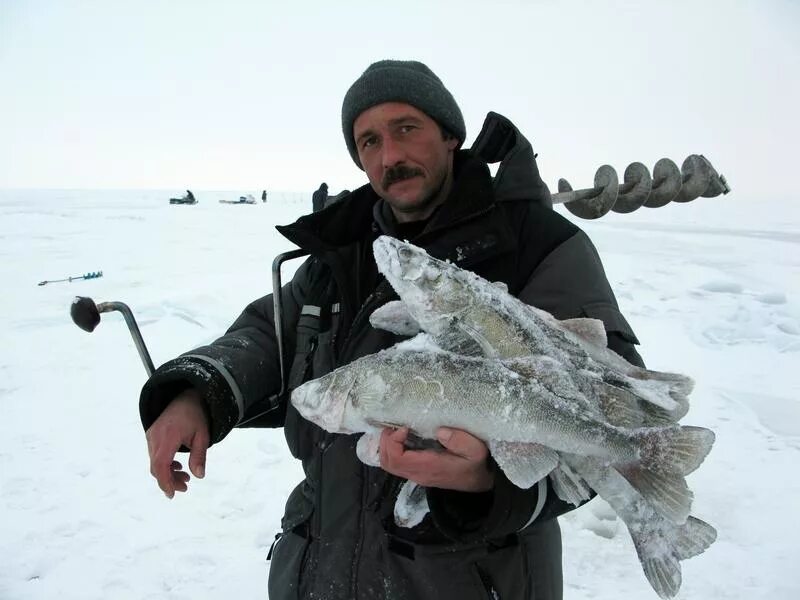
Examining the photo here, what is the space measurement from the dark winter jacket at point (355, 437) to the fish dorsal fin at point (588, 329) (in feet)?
0.38

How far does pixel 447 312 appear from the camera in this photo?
153 centimetres


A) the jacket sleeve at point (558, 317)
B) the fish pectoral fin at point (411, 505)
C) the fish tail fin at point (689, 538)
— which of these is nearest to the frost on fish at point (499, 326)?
the jacket sleeve at point (558, 317)

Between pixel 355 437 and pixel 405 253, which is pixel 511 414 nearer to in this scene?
pixel 405 253

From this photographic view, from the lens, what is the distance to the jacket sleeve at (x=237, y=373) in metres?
1.84

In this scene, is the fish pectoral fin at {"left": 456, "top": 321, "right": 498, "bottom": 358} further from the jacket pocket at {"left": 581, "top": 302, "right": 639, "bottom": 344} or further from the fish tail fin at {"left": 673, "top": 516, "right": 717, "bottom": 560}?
the fish tail fin at {"left": 673, "top": 516, "right": 717, "bottom": 560}

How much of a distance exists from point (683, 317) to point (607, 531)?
19.3 ft

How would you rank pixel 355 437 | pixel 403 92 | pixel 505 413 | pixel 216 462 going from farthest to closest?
pixel 216 462 < pixel 403 92 < pixel 355 437 < pixel 505 413

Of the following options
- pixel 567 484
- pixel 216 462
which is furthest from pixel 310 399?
pixel 216 462

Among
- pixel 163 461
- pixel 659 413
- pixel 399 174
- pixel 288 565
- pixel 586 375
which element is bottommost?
pixel 288 565

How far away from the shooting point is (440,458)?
1.39 meters

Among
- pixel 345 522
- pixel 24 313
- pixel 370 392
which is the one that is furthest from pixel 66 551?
pixel 24 313

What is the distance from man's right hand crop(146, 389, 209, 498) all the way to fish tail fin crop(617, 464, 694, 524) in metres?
1.28

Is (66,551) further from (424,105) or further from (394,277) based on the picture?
(424,105)

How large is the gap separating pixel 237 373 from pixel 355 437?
0.50 m
